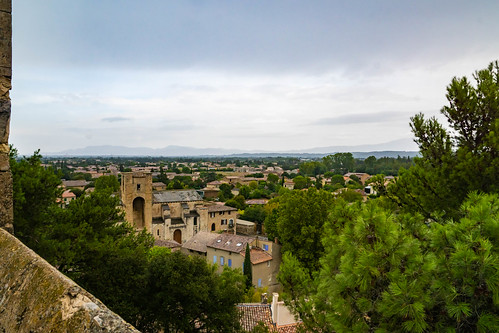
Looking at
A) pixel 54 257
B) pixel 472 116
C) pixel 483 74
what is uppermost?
pixel 483 74

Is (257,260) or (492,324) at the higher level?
(492,324)

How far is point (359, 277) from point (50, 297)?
3.02m

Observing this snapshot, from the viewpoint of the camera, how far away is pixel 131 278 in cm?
1064

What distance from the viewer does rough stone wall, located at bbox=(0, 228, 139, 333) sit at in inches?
67.2

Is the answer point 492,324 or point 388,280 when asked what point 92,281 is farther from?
point 492,324

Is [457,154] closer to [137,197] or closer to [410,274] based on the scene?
[410,274]

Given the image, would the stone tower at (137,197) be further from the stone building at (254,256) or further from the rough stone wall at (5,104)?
the rough stone wall at (5,104)

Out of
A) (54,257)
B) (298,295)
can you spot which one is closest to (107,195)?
(54,257)

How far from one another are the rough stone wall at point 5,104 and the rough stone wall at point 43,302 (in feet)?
5.17

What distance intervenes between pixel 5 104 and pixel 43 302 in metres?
2.73

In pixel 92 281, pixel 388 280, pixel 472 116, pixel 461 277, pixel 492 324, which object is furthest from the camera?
pixel 92 281

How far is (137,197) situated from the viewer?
102ft

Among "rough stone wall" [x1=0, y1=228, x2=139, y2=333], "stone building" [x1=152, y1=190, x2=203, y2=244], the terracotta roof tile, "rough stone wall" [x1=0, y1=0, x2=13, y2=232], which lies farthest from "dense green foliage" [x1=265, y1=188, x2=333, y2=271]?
"stone building" [x1=152, y1=190, x2=203, y2=244]

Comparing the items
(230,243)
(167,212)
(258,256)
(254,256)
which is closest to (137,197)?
(167,212)
